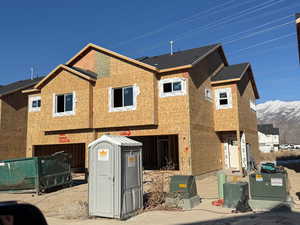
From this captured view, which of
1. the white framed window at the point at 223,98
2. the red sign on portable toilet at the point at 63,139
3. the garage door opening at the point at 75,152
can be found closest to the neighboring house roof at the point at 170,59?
the white framed window at the point at 223,98

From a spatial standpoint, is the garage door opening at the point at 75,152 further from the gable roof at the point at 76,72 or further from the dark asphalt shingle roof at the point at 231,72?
the dark asphalt shingle roof at the point at 231,72

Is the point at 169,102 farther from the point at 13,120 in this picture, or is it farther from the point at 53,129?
the point at 13,120

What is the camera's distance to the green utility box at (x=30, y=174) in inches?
527

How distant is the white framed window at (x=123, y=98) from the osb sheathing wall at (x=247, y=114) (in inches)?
313

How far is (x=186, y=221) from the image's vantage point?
7.57 metres


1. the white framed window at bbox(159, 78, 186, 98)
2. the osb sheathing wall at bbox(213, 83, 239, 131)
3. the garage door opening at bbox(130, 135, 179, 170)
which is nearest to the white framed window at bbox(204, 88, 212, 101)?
the osb sheathing wall at bbox(213, 83, 239, 131)

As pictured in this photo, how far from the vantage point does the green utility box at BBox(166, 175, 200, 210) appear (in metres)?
9.10

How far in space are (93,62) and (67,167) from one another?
8.08 metres

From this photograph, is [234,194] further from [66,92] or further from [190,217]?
[66,92]

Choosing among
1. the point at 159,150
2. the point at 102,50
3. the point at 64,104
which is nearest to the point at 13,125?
the point at 64,104

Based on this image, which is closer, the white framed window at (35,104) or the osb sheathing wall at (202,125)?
the osb sheathing wall at (202,125)

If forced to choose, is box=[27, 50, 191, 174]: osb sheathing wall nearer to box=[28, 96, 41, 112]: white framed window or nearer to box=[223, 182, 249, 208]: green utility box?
box=[28, 96, 41, 112]: white framed window

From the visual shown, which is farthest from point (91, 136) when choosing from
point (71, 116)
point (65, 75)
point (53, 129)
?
point (65, 75)

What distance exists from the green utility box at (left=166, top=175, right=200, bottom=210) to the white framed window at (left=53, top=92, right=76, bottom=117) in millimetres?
11707
